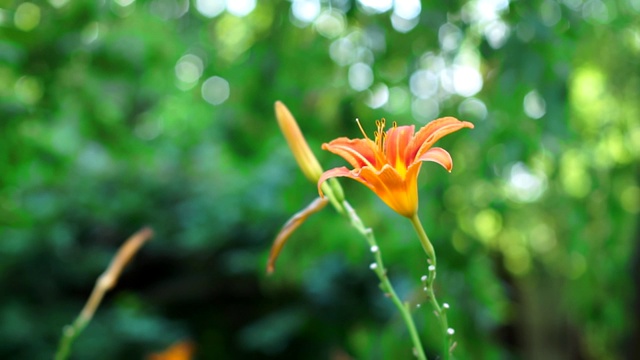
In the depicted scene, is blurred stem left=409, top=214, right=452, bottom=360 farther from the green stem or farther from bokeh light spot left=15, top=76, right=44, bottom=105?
bokeh light spot left=15, top=76, right=44, bottom=105

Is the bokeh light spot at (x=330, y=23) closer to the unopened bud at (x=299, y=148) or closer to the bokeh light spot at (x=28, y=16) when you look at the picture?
the bokeh light spot at (x=28, y=16)

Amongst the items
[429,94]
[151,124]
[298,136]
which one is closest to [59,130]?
[151,124]

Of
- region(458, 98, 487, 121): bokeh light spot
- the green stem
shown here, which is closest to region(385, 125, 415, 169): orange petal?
the green stem

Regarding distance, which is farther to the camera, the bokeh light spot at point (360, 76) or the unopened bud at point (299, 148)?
the bokeh light spot at point (360, 76)

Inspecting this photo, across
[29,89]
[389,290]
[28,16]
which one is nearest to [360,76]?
[28,16]

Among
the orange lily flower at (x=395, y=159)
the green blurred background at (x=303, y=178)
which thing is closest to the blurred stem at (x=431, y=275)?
the orange lily flower at (x=395, y=159)

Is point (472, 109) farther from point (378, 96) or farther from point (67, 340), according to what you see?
point (67, 340)

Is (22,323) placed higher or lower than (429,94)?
higher

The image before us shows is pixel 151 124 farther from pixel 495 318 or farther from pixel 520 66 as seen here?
pixel 520 66
